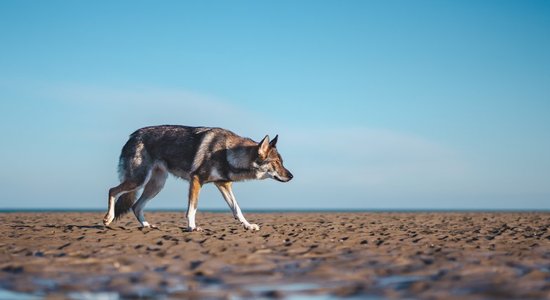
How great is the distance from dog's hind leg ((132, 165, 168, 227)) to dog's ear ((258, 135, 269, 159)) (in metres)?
2.16

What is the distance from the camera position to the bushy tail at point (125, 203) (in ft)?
40.5

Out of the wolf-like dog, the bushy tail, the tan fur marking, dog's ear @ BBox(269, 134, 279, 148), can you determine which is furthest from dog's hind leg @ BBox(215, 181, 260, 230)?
the bushy tail

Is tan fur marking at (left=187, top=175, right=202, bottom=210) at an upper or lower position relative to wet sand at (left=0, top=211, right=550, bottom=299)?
upper

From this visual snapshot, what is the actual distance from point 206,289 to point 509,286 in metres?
3.00

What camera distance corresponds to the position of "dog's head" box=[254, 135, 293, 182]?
12234 millimetres

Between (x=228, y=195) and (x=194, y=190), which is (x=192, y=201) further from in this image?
(x=228, y=195)

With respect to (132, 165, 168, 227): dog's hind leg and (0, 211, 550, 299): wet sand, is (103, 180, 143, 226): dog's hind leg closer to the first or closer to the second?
(132, 165, 168, 227): dog's hind leg

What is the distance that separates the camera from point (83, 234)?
10898mm

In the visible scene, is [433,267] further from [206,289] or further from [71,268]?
[71,268]

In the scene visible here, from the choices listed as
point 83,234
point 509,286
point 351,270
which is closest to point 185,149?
point 83,234

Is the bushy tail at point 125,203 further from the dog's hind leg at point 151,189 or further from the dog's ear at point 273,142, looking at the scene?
the dog's ear at point 273,142

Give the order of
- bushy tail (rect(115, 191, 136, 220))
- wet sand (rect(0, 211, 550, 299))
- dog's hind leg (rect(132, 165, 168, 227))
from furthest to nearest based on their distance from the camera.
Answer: dog's hind leg (rect(132, 165, 168, 227)) < bushy tail (rect(115, 191, 136, 220)) < wet sand (rect(0, 211, 550, 299))

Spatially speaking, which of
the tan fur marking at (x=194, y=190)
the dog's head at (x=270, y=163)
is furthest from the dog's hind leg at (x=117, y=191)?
the dog's head at (x=270, y=163)

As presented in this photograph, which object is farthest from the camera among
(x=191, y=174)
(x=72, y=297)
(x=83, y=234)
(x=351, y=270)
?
(x=191, y=174)
